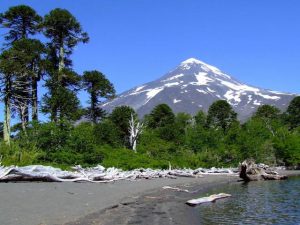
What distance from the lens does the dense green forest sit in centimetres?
3628

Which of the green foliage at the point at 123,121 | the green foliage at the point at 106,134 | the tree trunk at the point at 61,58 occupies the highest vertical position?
the tree trunk at the point at 61,58

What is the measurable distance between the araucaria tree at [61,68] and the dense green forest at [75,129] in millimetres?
99

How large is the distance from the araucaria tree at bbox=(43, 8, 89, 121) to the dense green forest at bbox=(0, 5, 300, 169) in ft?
0.32

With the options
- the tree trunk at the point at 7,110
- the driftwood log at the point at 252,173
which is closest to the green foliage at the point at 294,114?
the driftwood log at the point at 252,173

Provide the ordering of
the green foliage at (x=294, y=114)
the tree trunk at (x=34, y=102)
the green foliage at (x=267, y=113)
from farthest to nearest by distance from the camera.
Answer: the green foliage at (x=267, y=113) < the green foliage at (x=294, y=114) < the tree trunk at (x=34, y=102)

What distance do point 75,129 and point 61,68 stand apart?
39.6 ft

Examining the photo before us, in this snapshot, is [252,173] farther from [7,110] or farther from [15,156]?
[7,110]

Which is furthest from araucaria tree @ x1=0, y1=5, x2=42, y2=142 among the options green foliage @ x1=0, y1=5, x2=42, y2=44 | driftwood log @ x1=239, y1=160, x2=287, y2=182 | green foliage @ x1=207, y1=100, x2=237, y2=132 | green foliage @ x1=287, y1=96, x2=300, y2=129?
green foliage @ x1=287, y1=96, x2=300, y2=129

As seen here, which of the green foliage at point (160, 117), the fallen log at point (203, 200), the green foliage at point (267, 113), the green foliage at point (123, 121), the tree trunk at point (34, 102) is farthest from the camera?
the green foliage at point (267, 113)

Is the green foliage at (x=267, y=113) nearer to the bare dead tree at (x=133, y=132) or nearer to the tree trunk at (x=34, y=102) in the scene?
the bare dead tree at (x=133, y=132)

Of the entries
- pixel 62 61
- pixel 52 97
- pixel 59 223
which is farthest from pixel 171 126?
pixel 59 223

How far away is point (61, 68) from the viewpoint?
48.6 metres

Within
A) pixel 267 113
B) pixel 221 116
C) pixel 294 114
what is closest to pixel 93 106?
pixel 221 116

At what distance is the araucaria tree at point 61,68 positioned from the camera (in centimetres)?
4162
